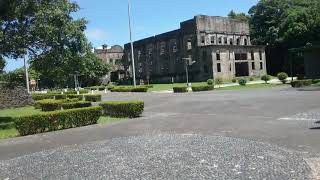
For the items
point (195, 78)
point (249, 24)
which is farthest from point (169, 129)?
point (249, 24)

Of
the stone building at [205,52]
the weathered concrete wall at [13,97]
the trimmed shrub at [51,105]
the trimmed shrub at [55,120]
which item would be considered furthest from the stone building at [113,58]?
the trimmed shrub at [55,120]


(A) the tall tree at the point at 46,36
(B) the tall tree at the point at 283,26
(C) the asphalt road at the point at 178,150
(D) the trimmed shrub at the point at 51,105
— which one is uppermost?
(B) the tall tree at the point at 283,26

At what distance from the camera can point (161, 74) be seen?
94.1m

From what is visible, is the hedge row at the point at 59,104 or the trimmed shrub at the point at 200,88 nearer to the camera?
the hedge row at the point at 59,104

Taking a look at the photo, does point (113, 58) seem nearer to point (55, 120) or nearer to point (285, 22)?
point (285, 22)

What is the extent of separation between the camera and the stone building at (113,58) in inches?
4417

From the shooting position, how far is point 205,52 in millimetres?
80938

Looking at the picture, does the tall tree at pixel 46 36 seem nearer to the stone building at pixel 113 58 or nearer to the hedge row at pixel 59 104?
the hedge row at pixel 59 104

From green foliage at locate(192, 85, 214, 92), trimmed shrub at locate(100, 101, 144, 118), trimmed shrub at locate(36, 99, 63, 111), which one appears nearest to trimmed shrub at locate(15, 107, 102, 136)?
trimmed shrub at locate(100, 101, 144, 118)

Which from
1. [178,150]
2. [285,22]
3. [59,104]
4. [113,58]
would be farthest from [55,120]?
[113,58]

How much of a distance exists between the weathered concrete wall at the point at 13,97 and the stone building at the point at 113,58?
221 feet

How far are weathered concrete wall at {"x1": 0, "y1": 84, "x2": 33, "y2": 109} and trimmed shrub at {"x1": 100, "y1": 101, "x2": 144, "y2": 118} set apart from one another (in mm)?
17129

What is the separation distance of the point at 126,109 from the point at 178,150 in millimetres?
11794

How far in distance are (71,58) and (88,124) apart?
14.3 ft
